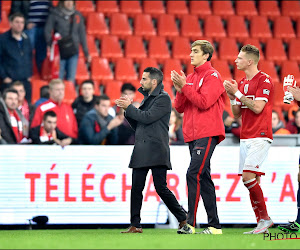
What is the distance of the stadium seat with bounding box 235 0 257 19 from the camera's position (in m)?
15.4

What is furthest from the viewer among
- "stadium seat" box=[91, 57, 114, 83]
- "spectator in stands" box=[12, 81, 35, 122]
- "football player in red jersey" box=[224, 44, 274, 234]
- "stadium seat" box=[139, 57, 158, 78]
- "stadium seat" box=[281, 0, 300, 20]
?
"stadium seat" box=[281, 0, 300, 20]

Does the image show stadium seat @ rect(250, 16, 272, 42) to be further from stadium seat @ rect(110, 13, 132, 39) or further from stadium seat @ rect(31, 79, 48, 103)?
stadium seat @ rect(31, 79, 48, 103)

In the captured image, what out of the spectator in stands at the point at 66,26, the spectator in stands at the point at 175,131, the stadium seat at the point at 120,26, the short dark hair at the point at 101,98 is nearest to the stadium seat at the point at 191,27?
the stadium seat at the point at 120,26

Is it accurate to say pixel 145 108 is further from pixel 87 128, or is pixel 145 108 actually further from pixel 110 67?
pixel 110 67

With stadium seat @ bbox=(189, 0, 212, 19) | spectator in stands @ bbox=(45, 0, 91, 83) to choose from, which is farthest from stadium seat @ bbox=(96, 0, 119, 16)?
spectator in stands @ bbox=(45, 0, 91, 83)

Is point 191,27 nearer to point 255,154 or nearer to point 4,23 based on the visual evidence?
point 4,23

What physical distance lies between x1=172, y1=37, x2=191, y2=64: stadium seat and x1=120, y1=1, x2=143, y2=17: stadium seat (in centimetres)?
112

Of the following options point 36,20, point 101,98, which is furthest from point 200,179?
point 36,20

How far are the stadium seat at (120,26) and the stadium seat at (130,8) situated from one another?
0.33 metres

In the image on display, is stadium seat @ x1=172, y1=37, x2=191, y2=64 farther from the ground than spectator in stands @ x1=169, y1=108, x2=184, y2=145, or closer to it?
farther from the ground

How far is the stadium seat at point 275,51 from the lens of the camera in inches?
577

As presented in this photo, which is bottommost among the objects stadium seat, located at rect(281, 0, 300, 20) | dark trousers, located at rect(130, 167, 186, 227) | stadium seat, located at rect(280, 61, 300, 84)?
dark trousers, located at rect(130, 167, 186, 227)

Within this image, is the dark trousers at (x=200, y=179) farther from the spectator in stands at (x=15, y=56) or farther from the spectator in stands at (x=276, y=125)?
the spectator in stands at (x=15, y=56)

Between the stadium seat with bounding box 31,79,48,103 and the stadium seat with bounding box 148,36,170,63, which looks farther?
the stadium seat with bounding box 148,36,170,63
